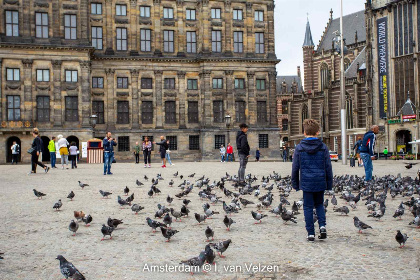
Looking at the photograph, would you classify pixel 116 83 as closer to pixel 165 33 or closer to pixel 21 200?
pixel 165 33

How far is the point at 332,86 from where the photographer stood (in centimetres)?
8188

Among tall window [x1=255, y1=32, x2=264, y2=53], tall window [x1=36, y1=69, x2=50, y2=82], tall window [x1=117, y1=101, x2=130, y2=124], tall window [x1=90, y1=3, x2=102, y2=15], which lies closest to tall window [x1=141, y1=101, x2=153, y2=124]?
tall window [x1=117, y1=101, x2=130, y2=124]

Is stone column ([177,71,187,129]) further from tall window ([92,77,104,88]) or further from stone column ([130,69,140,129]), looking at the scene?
tall window ([92,77,104,88])

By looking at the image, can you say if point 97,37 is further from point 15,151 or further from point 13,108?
point 15,151

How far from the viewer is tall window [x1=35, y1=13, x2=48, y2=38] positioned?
4566 cm

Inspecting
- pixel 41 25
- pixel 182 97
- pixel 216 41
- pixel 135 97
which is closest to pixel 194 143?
pixel 182 97

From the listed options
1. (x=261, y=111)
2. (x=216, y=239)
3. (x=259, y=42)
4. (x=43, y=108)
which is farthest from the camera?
(x=259, y=42)

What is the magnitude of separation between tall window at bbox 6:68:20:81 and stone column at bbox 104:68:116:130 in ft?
29.2

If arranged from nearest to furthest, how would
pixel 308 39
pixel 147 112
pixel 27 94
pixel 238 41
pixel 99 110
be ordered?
pixel 27 94, pixel 99 110, pixel 147 112, pixel 238 41, pixel 308 39

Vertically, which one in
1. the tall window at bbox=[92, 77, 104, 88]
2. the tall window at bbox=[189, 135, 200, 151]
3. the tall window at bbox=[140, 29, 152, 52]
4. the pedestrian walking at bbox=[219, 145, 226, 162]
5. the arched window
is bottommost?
the pedestrian walking at bbox=[219, 145, 226, 162]

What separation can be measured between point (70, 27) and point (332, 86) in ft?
163

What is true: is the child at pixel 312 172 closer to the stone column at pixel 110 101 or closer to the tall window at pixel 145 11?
the stone column at pixel 110 101

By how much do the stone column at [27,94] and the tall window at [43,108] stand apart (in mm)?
529

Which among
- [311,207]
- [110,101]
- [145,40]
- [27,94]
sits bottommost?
[311,207]
